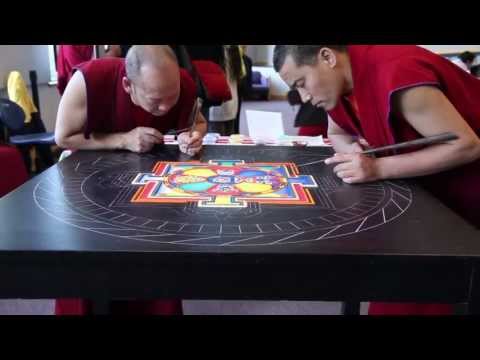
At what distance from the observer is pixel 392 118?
3.20ft

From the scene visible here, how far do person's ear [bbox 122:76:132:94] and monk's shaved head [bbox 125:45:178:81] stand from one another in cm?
6

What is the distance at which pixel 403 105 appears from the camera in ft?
3.02

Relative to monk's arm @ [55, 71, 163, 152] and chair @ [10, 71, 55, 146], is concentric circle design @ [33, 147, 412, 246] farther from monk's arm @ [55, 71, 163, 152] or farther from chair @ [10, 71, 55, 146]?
chair @ [10, 71, 55, 146]

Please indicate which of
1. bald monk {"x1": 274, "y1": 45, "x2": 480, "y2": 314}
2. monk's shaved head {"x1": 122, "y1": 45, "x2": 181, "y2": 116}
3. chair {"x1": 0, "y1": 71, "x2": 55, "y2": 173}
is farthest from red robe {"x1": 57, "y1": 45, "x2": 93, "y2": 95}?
bald monk {"x1": 274, "y1": 45, "x2": 480, "y2": 314}

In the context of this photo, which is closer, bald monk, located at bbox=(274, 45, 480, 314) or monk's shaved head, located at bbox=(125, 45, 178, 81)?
bald monk, located at bbox=(274, 45, 480, 314)

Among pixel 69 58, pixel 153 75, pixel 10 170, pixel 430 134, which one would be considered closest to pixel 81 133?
pixel 153 75

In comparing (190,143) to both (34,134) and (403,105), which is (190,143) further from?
(34,134)

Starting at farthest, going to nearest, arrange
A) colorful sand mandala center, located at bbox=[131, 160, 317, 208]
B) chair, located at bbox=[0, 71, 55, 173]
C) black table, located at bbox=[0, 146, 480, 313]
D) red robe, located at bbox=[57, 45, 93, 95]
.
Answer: chair, located at bbox=[0, 71, 55, 173] → red robe, located at bbox=[57, 45, 93, 95] → colorful sand mandala center, located at bbox=[131, 160, 317, 208] → black table, located at bbox=[0, 146, 480, 313]

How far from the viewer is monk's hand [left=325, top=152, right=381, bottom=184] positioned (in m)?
0.95

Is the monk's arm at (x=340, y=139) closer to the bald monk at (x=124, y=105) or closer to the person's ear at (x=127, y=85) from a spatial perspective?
the bald monk at (x=124, y=105)

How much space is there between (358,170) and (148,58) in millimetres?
576

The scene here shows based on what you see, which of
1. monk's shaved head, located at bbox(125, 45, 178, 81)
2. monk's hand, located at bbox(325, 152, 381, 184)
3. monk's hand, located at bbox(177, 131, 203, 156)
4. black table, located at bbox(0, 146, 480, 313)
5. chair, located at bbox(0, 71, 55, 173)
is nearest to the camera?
black table, located at bbox(0, 146, 480, 313)

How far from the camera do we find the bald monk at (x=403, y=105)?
902mm

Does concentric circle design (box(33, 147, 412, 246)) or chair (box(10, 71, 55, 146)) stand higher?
concentric circle design (box(33, 147, 412, 246))
